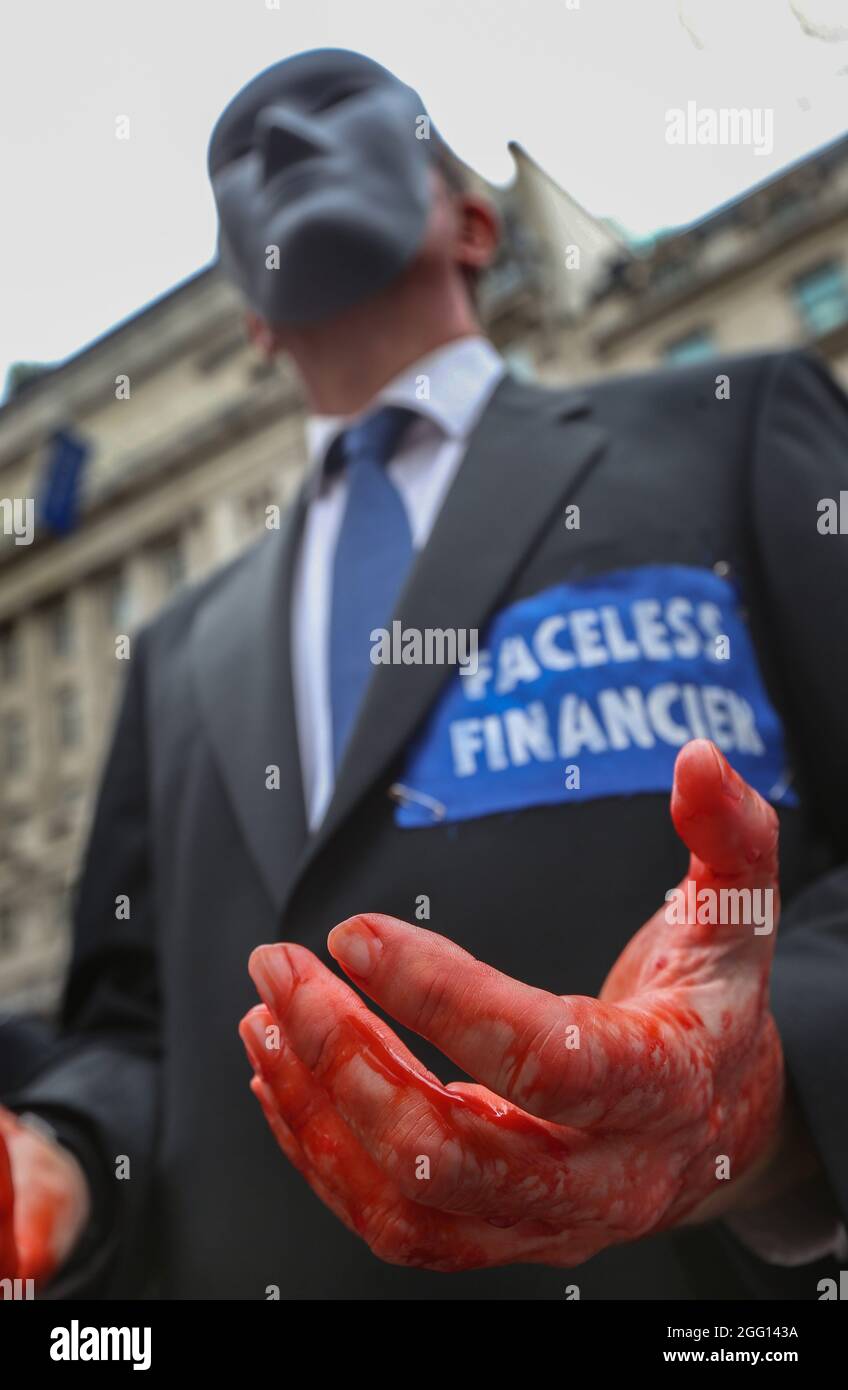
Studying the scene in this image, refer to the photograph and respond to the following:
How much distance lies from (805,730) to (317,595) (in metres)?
0.48

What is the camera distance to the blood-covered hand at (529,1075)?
450 millimetres

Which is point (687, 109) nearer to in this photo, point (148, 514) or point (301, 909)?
point (301, 909)

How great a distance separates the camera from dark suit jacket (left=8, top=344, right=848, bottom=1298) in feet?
2.52

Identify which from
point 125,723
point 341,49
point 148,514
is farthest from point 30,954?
point 341,49

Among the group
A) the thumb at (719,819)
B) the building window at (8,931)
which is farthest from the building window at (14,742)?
the thumb at (719,819)

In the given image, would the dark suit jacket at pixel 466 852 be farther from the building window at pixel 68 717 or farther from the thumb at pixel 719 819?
the building window at pixel 68 717

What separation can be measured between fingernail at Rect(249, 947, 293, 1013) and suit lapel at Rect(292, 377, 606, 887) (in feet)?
1.13

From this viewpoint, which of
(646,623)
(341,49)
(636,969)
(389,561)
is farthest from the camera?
(389,561)

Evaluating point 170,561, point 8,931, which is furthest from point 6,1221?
point 170,561

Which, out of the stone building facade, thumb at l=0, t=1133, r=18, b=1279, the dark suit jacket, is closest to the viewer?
thumb at l=0, t=1133, r=18, b=1279

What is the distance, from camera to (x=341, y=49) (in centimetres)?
76

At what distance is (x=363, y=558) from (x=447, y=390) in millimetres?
221

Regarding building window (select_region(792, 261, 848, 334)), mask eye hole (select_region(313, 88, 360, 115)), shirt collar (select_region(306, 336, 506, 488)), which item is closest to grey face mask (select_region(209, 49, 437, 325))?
mask eye hole (select_region(313, 88, 360, 115))

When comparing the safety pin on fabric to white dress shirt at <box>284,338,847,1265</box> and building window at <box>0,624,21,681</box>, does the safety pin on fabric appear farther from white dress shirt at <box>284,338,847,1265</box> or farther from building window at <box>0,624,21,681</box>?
building window at <box>0,624,21,681</box>
